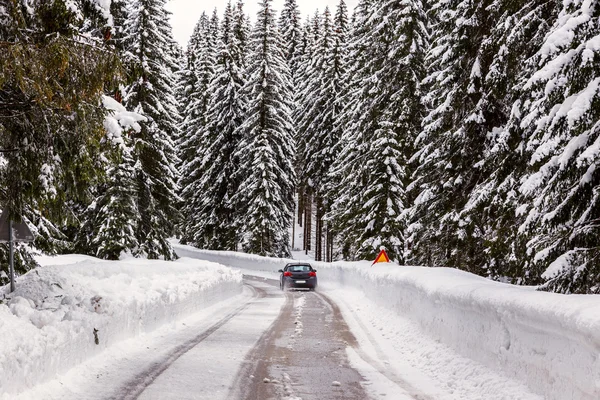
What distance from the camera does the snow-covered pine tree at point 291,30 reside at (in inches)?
2675

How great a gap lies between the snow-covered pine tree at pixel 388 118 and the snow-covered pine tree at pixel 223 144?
15.7 m

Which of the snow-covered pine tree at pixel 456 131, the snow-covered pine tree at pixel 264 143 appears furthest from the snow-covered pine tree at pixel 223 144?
the snow-covered pine tree at pixel 456 131

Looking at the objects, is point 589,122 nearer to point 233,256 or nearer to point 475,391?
point 475,391

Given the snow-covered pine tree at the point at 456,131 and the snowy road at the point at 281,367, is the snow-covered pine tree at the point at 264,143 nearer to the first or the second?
the snow-covered pine tree at the point at 456,131

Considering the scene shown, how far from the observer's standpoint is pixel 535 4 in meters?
12.0

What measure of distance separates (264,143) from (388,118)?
15.0 meters

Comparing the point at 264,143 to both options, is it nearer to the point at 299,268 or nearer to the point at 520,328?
the point at 299,268

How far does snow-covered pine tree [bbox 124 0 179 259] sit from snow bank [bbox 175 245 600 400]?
19.6 metres

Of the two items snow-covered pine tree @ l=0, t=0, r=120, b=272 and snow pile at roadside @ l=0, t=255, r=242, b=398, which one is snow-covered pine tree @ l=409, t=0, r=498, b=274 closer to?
snow pile at roadside @ l=0, t=255, r=242, b=398

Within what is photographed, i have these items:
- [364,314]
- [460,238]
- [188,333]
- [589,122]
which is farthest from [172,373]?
[460,238]

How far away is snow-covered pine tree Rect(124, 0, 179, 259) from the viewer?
27.4 metres

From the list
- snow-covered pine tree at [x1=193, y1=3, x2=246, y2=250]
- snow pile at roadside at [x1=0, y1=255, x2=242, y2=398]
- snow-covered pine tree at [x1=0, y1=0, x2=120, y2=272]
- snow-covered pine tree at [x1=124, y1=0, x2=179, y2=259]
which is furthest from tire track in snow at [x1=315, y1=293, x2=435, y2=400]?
snow-covered pine tree at [x1=193, y1=3, x2=246, y2=250]

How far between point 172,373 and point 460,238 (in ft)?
38.2

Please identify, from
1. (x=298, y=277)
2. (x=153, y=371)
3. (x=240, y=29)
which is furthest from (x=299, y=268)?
(x=240, y=29)
